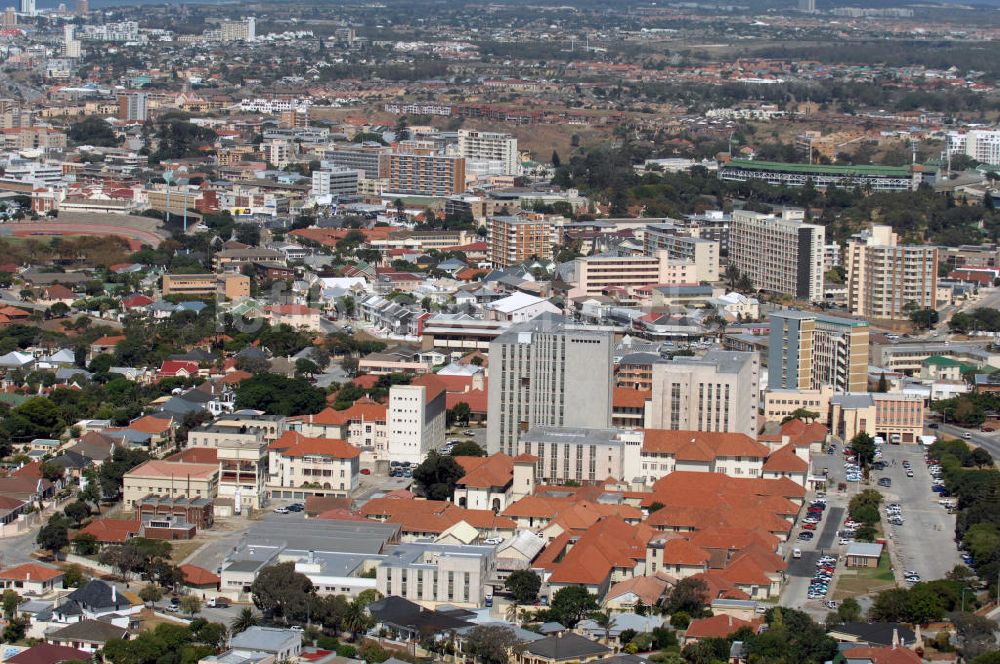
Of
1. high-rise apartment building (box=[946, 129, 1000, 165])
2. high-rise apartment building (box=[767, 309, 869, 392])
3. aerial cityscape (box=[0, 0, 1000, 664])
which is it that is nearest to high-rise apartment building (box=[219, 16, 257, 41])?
aerial cityscape (box=[0, 0, 1000, 664])

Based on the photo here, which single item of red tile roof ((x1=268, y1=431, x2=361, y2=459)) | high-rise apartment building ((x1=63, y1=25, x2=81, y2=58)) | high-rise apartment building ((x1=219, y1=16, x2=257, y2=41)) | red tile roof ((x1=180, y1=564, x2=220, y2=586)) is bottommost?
red tile roof ((x1=180, y1=564, x2=220, y2=586))

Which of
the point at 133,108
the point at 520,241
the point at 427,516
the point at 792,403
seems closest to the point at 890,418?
the point at 792,403

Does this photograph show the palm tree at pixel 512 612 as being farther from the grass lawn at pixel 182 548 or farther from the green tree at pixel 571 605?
the grass lawn at pixel 182 548

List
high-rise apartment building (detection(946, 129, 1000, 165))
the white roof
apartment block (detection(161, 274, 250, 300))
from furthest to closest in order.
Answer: high-rise apartment building (detection(946, 129, 1000, 165)), apartment block (detection(161, 274, 250, 300)), the white roof

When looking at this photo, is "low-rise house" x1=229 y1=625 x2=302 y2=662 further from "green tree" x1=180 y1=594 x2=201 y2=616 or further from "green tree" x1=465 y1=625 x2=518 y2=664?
"green tree" x1=465 y1=625 x2=518 y2=664

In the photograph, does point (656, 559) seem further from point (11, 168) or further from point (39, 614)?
point (11, 168)

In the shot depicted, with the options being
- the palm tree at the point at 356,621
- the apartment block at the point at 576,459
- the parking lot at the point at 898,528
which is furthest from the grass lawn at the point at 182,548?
the parking lot at the point at 898,528

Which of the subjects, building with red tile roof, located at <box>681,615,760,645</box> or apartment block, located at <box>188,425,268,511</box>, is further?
apartment block, located at <box>188,425,268,511</box>

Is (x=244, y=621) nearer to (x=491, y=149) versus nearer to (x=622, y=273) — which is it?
(x=622, y=273)
